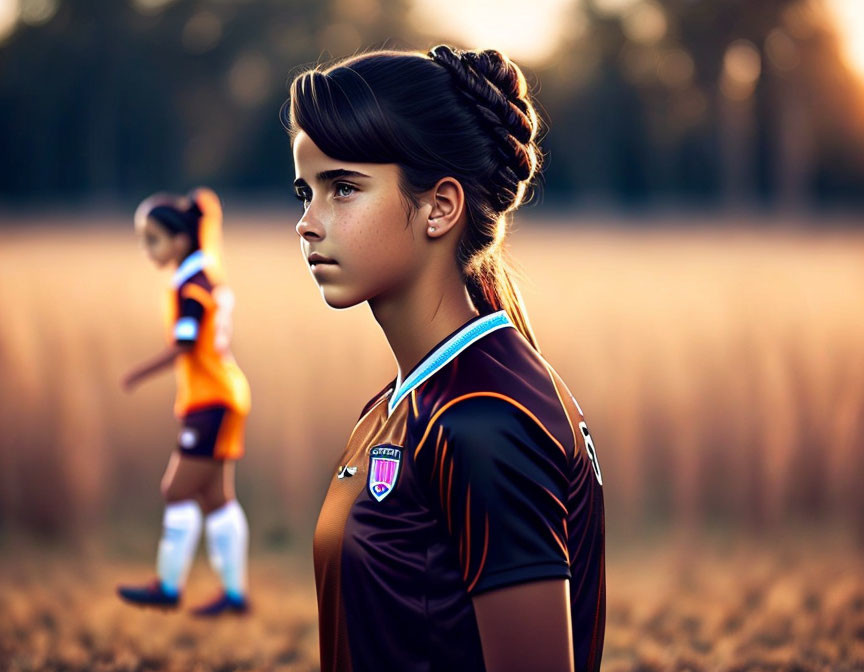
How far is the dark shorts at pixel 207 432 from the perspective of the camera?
4168 millimetres

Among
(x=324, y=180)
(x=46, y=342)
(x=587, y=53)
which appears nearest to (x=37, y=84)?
(x=587, y=53)

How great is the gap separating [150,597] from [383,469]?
3.15 m

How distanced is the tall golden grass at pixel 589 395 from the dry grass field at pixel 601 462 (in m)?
0.02

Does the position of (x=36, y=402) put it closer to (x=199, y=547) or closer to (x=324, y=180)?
(x=199, y=547)

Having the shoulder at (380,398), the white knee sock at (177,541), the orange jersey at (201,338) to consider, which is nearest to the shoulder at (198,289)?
the orange jersey at (201,338)

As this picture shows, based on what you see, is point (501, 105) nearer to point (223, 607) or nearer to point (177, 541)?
point (177, 541)

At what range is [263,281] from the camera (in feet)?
38.1

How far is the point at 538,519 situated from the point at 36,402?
575 centimetres

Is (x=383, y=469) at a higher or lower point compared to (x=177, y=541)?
higher

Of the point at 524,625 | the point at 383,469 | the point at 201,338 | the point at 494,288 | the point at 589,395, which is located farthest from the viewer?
the point at 589,395

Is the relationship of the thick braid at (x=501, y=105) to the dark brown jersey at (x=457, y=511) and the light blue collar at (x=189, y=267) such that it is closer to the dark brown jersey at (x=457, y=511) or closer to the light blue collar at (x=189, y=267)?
the dark brown jersey at (x=457, y=511)

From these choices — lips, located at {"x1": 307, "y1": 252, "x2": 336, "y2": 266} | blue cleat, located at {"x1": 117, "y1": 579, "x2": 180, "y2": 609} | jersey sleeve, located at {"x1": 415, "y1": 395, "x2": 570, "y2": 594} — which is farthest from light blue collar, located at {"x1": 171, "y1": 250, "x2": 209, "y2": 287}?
jersey sleeve, located at {"x1": 415, "y1": 395, "x2": 570, "y2": 594}

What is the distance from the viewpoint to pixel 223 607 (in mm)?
4367

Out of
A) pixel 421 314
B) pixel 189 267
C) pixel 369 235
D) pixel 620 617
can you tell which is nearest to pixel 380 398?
pixel 421 314
